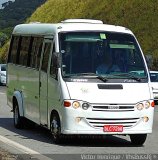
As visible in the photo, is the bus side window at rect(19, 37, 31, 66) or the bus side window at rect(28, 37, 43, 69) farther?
the bus side window at rect(19, 37, 31, 66)

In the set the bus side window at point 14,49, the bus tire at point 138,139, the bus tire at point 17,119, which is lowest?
the bus tire at point 17,119

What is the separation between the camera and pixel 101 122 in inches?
495

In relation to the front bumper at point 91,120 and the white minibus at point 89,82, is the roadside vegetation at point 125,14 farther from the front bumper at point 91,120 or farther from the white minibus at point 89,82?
the front bumper at point 91,120

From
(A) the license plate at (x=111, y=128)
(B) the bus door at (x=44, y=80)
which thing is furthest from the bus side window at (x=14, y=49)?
(A) the license plate at (x=111, y=128)

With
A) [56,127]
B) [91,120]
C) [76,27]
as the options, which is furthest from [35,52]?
[91,120]

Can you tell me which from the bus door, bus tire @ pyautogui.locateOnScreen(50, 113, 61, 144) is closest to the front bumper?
bus tire @ pyautogui.locateOnScreen(50, 113, 61, 144)

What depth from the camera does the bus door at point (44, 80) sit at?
13.8 meters

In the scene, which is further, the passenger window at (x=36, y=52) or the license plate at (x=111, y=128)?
the passenger window at (x=36, y=52)

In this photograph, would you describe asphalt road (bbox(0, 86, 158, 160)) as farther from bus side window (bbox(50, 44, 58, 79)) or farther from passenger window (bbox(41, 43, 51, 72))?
passenger window (bbox(41, 43, 51, 72))

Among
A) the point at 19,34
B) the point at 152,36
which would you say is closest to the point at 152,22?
the point at 152,36

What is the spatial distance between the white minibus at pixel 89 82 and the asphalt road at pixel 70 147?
31 centimetres

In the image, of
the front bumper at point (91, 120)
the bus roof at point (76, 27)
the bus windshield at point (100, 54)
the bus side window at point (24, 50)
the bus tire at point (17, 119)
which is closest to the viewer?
the front bumper at point (91, 120)

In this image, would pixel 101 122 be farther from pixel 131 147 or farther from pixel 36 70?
pixel 36 70

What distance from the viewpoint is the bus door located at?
13.8 m
